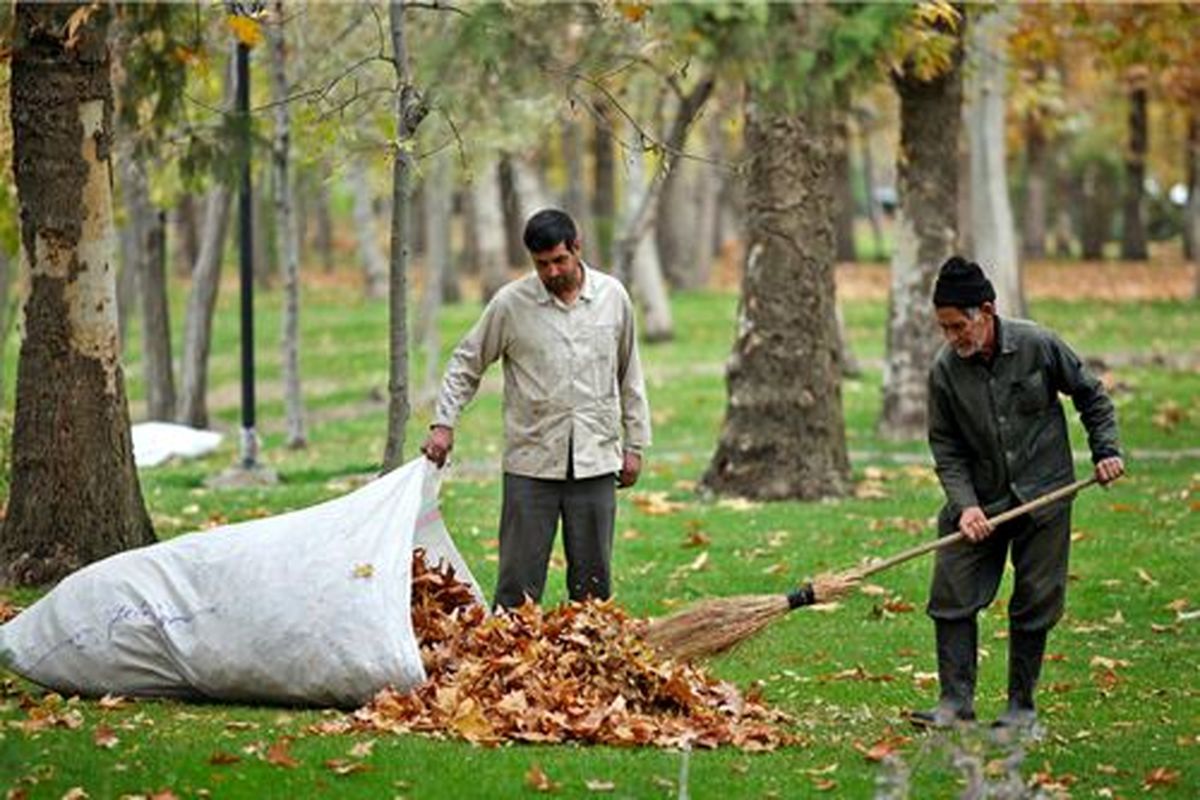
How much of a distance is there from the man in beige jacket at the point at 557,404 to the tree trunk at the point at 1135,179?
32600 millimetres

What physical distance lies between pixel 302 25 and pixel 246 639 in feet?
45.2

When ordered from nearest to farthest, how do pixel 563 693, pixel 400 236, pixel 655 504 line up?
pixel 563 693 → pixel 400 236 → pixel 655 504

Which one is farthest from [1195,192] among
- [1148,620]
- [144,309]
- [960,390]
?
[960,390]

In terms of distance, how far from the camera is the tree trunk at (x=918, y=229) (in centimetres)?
2045

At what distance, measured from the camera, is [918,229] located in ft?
68.3

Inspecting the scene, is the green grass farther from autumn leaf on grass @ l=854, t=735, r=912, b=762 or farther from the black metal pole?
the black metal pole

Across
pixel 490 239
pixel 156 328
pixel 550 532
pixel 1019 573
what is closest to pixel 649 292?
pixel 490 239

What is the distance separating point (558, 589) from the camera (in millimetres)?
13211

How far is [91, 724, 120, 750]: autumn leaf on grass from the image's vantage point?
27.4 ft

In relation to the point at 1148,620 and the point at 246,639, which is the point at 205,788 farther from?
the point at 1148,620

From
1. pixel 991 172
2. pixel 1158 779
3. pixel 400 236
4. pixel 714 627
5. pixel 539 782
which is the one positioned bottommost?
pixel 1158 779

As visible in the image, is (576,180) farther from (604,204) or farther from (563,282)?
Answer: (563,282)

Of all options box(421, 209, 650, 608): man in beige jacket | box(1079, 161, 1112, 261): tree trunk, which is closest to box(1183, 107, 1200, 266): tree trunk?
box(1079, 161, 1112, 261): tree trunk

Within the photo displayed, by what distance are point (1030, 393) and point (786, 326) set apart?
24.6ft
